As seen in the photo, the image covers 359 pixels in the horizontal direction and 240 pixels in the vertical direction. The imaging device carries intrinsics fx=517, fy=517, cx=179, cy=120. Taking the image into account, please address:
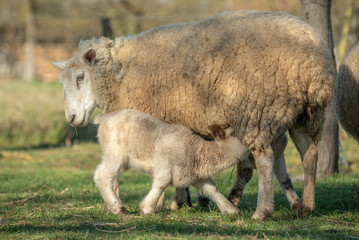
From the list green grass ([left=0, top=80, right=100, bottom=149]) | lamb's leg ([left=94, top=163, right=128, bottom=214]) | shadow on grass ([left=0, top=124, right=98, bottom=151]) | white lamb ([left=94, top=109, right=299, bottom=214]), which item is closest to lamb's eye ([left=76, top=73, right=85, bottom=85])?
white lamb ([left=94, top=109, right=299, bottom=214])

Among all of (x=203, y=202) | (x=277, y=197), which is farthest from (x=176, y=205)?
(x=277, y=197)

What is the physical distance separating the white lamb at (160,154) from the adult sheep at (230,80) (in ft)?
0.72

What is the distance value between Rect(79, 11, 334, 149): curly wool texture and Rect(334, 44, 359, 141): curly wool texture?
0.52 m

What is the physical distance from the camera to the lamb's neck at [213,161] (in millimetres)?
5055

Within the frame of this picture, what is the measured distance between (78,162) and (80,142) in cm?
249

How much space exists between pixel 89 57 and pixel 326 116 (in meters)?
3.59

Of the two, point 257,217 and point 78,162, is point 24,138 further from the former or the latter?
point 257,217

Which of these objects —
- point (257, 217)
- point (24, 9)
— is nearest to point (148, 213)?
point (257, 217)

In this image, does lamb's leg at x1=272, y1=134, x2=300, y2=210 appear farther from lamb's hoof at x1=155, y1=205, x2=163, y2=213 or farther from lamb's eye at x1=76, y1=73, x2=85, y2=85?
lamb's eye at x1=76, y1=73, x2=85, y2=85

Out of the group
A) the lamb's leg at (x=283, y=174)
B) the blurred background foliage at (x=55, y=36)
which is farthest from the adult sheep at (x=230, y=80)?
the blurred background foliage at (x=55, y=36)

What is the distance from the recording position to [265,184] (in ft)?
16.2

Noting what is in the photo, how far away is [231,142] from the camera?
505 cm

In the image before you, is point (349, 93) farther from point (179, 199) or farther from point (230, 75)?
point (179, 199)

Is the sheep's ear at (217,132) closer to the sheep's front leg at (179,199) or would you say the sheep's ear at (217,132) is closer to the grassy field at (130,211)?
the grassy field at (130,211)
